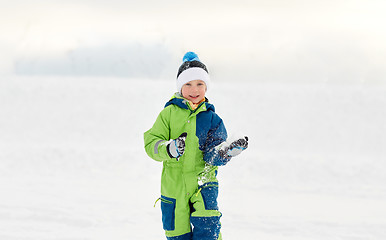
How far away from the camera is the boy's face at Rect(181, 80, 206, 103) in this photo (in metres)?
3.11

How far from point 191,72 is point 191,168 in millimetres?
702

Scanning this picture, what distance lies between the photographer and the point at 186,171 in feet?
9.80

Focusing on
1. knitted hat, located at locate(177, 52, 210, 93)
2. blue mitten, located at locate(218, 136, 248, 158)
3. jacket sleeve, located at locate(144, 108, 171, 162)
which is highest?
knitted hat, located at locate(177, 52, 210, 93)

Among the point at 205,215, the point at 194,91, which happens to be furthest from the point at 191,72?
the point at 205,215

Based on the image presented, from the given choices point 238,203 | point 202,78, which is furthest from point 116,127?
point 202,78

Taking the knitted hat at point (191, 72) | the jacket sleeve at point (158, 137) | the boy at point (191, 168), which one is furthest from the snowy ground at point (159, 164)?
the knitted hat at point (191, 72)

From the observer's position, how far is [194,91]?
122 inches

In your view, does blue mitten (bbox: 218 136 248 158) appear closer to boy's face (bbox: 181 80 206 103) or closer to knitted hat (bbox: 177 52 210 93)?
boy's face (bbox: 181 80 206 103)

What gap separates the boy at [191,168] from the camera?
2936 millimetres

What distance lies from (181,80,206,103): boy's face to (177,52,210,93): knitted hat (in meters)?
0.03

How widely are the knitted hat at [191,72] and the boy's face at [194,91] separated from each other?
31mm

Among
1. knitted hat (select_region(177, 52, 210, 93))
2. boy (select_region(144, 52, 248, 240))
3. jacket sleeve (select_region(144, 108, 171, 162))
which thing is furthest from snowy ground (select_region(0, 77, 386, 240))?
knitted hat (select_region(177, 52, 210, 93))

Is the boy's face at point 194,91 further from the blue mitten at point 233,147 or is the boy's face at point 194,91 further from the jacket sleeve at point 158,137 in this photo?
the blue mitten at point 233,147

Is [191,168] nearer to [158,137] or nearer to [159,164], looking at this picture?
[158,137]
